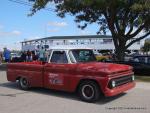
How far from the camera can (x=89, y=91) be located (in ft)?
32.8

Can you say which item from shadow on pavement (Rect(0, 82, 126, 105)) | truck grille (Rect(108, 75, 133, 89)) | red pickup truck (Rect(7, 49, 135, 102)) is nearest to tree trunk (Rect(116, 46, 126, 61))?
red pickup truck (Rect(7, 49, 135, 102))

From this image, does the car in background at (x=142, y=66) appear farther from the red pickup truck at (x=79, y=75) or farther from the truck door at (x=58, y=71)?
the truck door at (x=58, y=71)

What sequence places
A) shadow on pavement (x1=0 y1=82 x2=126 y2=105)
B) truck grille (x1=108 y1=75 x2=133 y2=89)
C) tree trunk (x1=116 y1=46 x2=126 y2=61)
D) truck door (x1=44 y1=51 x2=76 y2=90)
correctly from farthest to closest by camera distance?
tree trunk (x1=116 y1=46 x2=126 y2=61), truck door (x1=44 y1=51 x2=76 y2=90), shadow on pavement (x1=0 y1=82 x2=126 y2=105), truck grille (x1=108 y1=75 x2=133 y2=89)

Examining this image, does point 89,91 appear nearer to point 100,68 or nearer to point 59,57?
point 100,68

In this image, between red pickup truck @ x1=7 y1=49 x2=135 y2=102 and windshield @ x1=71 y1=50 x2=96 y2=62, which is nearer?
red pickup truck @ x1=7 y1=49 x2=135 y2=102

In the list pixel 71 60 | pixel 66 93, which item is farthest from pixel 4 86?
pixel 71 60

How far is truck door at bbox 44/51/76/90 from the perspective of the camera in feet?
34.5

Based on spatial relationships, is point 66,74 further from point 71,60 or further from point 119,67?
point 119,67

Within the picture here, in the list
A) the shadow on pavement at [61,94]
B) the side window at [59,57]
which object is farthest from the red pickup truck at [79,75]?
the shadow on pavement at [61,94]

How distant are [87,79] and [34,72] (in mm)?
2595

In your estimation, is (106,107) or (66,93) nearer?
(106,107)

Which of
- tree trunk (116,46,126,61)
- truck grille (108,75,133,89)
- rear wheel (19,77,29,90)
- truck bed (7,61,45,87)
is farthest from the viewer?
tree trunk (116,46,126,61)

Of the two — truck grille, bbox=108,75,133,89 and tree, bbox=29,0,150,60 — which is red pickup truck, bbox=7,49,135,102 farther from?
tree, bbox=29,0,150,60

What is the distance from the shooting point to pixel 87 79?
1001 centimetres
